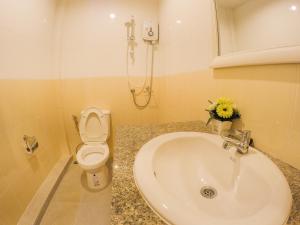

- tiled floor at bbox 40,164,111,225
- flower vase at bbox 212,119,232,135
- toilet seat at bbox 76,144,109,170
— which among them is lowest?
tiled floor at bbox 40,164,111,225

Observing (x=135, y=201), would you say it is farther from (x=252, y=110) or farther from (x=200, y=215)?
(x=252, y=110)

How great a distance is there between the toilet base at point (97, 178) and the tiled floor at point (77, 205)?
5cm

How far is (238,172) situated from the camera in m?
0.64

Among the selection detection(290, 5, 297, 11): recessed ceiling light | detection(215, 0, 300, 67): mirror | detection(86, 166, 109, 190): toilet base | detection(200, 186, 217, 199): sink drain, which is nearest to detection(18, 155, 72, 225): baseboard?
detection(86, 166, 109, 190): toilet base

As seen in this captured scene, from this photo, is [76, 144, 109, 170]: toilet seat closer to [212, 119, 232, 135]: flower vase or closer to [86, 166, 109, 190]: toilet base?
[86, 166, 109, 190]: toilet base

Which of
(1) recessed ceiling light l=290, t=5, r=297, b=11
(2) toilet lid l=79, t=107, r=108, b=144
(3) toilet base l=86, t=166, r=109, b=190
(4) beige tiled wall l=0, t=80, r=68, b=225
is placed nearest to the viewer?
(1) recessed ceiling light l=290, t=5, r=297, b=11

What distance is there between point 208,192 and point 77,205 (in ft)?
4.37

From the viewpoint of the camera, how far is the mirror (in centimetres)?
56

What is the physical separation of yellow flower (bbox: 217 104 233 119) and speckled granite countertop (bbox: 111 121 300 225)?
0.89ft

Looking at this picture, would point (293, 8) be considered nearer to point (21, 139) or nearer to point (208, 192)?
point (208, 192)

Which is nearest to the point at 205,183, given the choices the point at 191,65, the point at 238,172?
the point at 238,172

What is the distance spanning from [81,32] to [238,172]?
2.06 m

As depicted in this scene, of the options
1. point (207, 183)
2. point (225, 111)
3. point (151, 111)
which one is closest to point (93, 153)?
point (151, 111)

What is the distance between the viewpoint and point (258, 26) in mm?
700
